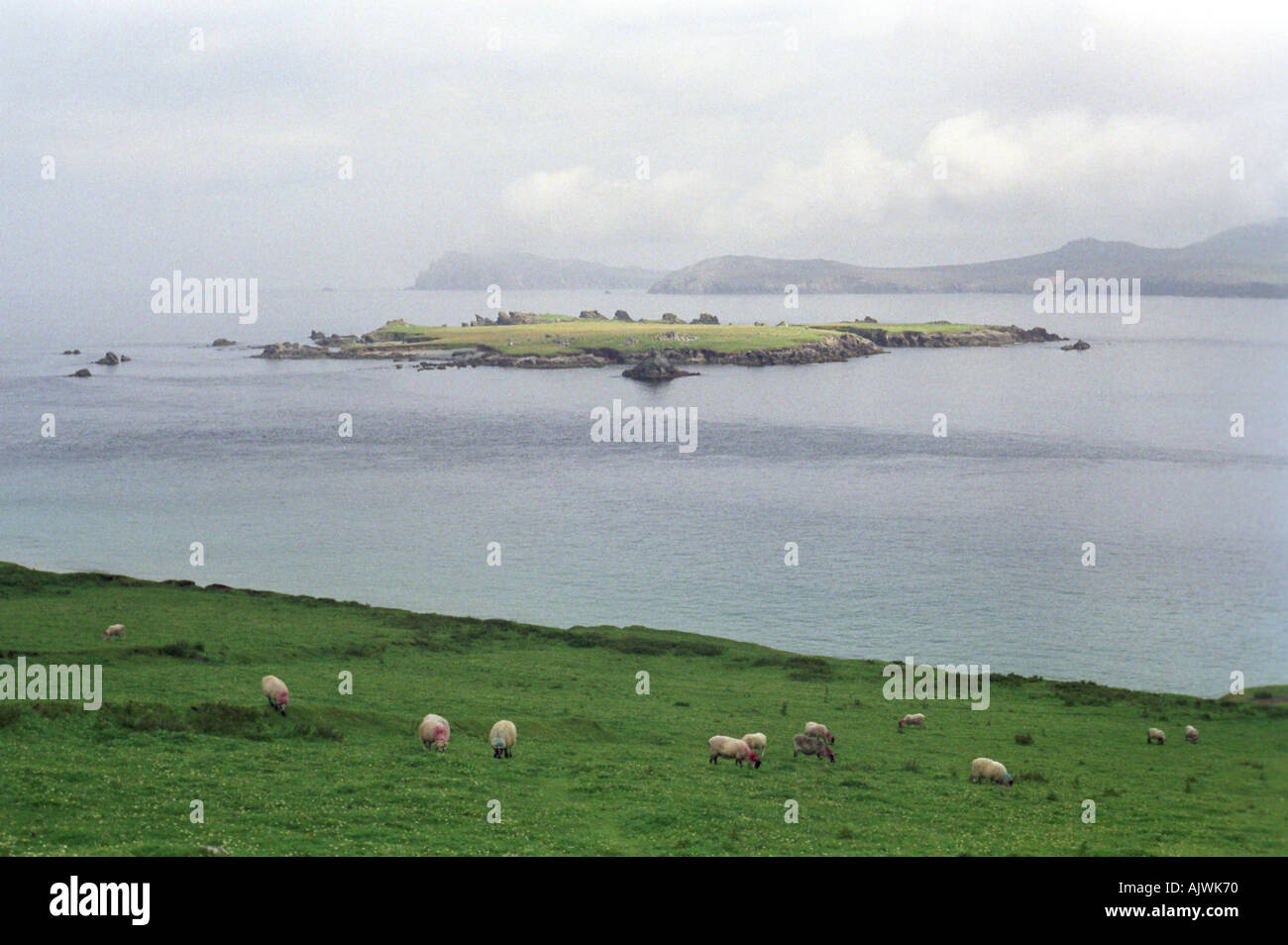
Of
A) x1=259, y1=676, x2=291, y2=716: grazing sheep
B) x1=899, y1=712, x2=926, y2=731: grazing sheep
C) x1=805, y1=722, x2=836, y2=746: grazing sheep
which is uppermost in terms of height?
x1=259, y1=676, x2=291, y2=716: grazing sheep

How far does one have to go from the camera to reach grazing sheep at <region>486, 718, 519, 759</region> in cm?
2917

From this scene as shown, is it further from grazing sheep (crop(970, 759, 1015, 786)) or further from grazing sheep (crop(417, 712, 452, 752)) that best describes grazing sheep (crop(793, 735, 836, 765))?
grazing sheep (crop(417, 712, 452, 752))

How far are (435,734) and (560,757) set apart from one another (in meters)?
3.59

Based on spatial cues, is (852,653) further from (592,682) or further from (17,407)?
(17,407)

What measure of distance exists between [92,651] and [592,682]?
64.1 ft

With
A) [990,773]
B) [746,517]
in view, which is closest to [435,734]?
[990,773]

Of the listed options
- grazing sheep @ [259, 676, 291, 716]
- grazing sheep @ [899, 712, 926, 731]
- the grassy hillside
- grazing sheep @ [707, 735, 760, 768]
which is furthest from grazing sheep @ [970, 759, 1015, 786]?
grazing sheep @ [259, 676, 291, 716]

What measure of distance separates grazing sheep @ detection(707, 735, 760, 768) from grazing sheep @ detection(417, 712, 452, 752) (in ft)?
25.3

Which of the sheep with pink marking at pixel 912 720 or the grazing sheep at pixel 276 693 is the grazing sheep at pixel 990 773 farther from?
the grazing sheep at pixel 276 693

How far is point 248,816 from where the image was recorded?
2097 centimetres

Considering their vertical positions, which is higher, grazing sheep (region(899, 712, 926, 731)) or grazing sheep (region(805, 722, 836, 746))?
grazing sheep (region(805, 722, 836, 746))

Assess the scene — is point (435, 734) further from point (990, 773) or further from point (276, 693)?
point (990, 773)

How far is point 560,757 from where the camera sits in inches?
1165

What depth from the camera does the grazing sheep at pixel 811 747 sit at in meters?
31.9
